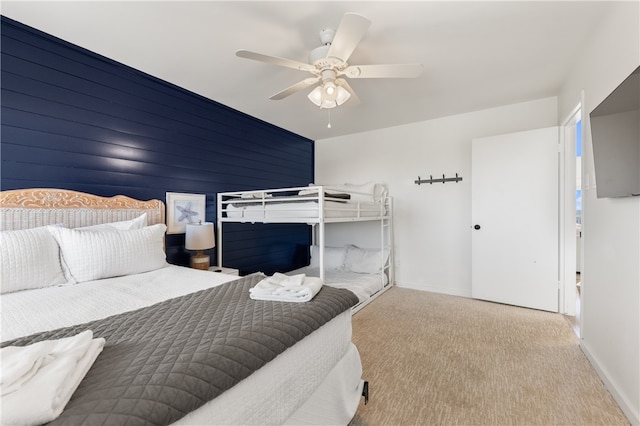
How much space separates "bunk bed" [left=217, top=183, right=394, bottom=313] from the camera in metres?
2.74

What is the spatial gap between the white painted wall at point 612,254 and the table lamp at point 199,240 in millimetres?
3079

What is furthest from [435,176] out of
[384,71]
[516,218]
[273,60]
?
[273,60]

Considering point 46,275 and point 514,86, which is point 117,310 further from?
point 514,86

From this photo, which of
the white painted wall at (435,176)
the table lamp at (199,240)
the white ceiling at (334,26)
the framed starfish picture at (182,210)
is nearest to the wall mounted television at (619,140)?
the white ceiling at (334,26)

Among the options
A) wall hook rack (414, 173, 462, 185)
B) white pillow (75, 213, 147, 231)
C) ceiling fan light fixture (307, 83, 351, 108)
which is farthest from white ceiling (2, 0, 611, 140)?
white pillow (75, 213, 147, 231)

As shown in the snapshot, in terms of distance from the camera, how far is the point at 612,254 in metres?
1.75

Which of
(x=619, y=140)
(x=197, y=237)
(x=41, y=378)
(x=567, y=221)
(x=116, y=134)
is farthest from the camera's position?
(x=567, y=221)

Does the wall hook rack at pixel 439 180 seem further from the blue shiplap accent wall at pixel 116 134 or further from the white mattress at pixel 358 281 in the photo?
the blue shiplap accent wall at pixel 116 134

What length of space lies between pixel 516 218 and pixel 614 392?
1.86 metres

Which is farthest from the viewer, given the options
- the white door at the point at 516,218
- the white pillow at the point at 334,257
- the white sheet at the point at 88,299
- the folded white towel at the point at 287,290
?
the white pillow at the point at 334,257

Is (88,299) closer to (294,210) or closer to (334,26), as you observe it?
(294,210)

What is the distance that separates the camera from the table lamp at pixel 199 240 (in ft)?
8.96

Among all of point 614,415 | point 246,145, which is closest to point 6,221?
point 246,145

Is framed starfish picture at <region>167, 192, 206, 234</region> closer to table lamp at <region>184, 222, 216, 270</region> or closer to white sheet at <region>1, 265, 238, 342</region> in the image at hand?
table lamp at <region>184, 222, 216, 270</region>
